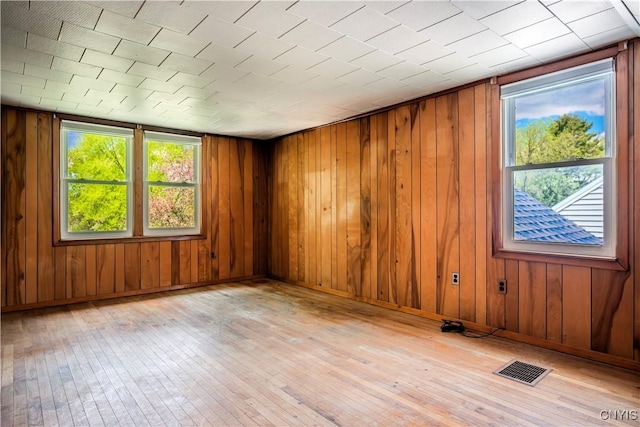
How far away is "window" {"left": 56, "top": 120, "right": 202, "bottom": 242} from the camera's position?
4.70 metres

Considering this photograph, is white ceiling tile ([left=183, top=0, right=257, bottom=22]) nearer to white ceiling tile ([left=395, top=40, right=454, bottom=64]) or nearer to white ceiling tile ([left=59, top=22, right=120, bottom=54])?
white ceiling tile ([left=59, top=22, right=120, bottom=54])

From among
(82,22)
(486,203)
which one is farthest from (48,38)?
(486,203)

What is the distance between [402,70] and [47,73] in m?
3.15

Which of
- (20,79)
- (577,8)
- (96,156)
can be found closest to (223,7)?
(577,8)

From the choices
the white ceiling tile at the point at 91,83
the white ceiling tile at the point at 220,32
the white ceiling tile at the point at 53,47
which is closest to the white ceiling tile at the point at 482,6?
the white ceiling tile at the point at 220,32

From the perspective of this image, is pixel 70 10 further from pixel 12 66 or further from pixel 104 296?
pixel 104 296

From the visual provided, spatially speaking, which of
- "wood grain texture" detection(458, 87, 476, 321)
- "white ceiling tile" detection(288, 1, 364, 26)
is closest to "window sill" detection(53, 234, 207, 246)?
"wood grain texture" detection(458, 87, 476, 321)

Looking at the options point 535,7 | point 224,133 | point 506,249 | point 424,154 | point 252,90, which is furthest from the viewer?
point 224,133

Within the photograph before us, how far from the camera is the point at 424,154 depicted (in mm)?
3955

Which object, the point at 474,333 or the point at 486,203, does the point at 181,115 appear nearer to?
the point at 486,203

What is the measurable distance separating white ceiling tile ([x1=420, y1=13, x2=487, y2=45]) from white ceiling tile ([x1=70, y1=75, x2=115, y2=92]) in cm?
295

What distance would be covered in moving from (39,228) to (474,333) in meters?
5.13

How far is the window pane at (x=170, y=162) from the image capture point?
532cm

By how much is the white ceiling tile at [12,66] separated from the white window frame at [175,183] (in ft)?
6.90
